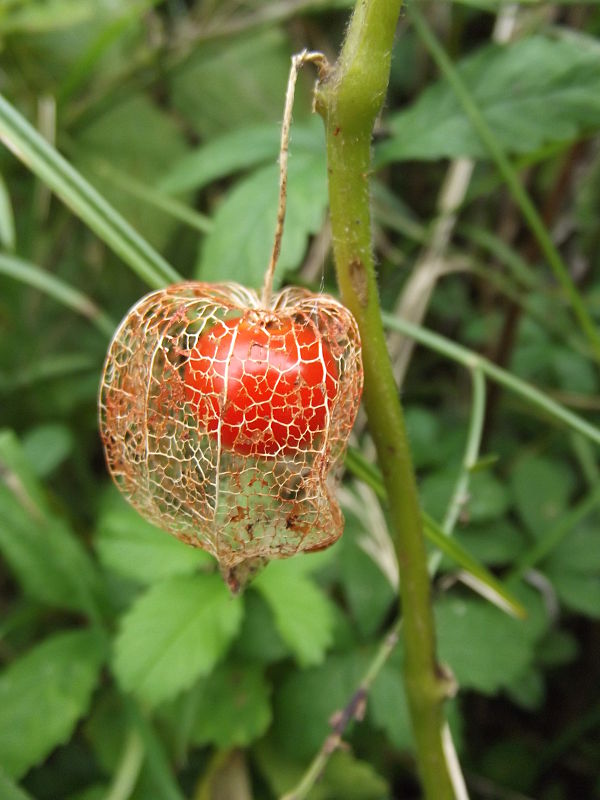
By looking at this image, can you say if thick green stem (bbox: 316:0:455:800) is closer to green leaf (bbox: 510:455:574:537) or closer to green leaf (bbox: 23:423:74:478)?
green leaf (bbox: 510:455:574:537)

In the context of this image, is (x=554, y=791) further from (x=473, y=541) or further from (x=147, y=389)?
(x=147, y=389)

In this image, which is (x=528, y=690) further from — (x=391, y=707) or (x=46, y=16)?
(x=46, y=16)

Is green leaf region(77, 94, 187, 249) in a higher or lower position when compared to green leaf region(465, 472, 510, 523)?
higher

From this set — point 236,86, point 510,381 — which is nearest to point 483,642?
point 510,381

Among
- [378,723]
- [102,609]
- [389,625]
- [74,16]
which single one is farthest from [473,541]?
[74,16]

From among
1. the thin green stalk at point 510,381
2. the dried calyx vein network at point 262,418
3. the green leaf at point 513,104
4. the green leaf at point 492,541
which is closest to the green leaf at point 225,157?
the green leaf at point 513,104

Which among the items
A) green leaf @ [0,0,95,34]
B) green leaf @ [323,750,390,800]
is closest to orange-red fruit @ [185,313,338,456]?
green leaf @ [323,750,390,800]
